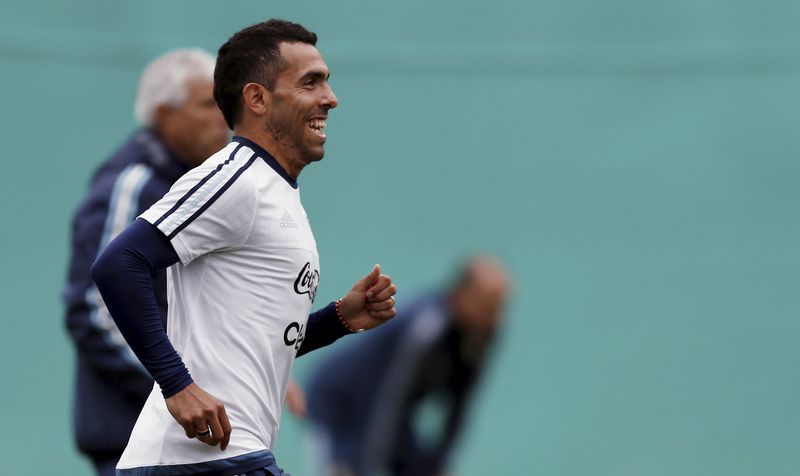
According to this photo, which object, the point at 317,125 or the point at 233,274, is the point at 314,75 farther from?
the point at 233,274

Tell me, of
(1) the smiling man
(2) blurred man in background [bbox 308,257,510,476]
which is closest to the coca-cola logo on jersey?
(1) the smiling man

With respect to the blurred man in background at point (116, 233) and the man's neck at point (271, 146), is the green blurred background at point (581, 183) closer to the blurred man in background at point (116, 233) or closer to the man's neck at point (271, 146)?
the blurred man in background at point (116, 233)

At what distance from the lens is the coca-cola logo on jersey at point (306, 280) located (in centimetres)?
317

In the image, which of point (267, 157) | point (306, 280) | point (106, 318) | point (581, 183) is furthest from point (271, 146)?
point (581, 183)

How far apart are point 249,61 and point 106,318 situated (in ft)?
4.34

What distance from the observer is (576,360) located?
758cm

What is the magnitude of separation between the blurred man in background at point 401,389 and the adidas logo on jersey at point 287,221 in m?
2.36

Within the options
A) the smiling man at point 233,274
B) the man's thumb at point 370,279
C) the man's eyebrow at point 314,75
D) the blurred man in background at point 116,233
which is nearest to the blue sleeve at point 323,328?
the man's thumb at point 370,279

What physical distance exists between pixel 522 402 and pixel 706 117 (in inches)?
69.5

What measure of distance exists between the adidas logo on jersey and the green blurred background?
14.1ft

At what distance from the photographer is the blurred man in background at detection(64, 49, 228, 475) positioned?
425cm

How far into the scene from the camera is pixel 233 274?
3084 millimetres

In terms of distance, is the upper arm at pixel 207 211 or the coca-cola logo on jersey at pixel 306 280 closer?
the upper arm at pixel 207 211

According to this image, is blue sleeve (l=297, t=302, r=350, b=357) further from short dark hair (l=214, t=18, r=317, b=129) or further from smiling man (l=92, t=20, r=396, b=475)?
short dark hair (l=214, t=18, r=317, b=129)
